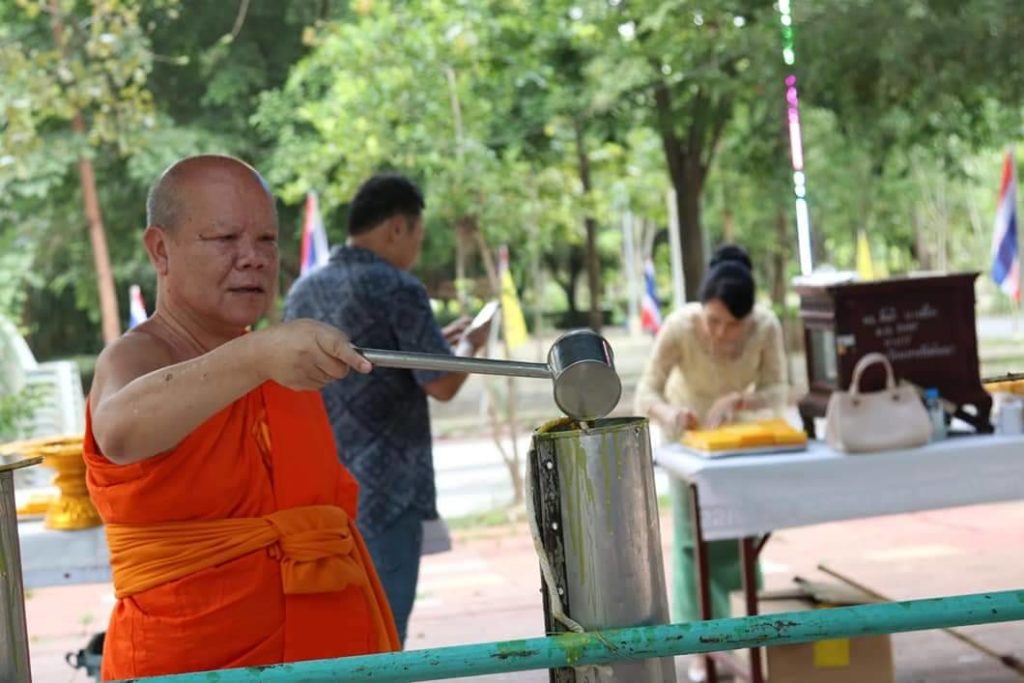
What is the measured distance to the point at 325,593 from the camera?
1.97 m

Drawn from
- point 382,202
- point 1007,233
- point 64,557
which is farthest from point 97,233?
point 382,202

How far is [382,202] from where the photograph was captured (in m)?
3.69

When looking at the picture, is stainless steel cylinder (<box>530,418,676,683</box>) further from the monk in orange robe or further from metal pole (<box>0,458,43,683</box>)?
the monk in orange robe

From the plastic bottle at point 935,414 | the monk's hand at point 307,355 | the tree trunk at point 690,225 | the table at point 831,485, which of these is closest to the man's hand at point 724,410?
the table at point 831,485

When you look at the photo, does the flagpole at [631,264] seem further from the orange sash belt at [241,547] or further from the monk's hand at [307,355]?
the monk's hand at [307,355]

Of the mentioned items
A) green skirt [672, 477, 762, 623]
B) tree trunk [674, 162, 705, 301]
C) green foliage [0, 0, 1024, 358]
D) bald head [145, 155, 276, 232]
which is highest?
green foliage [0, 0, 1024, 358]

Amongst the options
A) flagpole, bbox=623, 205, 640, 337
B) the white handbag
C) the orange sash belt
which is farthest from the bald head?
flagpole, bbox=623, 205, 640, 337

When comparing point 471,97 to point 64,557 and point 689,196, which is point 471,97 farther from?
point 64,557

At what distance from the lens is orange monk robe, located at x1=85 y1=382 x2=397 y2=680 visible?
1.79 meters

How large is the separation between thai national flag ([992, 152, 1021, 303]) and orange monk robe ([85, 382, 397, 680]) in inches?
453

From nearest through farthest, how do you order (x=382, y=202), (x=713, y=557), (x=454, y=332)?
(x=382, y=202), (x=454, y=332), (x=713, y=557)

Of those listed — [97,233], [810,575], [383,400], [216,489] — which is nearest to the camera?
[216,489]

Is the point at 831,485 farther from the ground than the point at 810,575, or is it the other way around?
the point at 831,485

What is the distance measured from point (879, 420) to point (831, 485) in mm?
254
